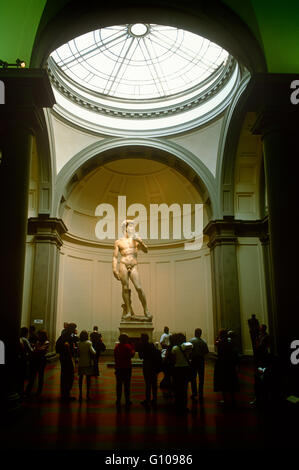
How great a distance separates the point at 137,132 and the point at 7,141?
37.4 feet

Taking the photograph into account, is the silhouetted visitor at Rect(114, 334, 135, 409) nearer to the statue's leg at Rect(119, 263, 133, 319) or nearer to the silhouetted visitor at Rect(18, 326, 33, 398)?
the silhouetted visitor at Rect(18, 326, 33, 398)

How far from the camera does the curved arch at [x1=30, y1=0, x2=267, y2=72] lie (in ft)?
25.2

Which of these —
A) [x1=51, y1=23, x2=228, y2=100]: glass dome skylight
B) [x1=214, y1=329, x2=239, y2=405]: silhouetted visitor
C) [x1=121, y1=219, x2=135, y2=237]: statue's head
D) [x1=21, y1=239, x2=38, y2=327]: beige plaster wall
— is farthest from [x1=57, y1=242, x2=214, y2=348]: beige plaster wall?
[x1=214, y1=329, x2=239, y2=405]: silhouetted visitor

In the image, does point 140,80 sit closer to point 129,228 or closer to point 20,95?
point 129,228

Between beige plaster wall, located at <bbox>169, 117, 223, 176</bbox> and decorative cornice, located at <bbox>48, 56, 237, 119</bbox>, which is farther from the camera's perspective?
beige plaster wall, located at <bbox>169, 117, 223, 176</bbox>

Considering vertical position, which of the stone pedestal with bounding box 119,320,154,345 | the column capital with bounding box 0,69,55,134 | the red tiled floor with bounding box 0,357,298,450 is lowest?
the red tiled floor with bounding box 0,357,298,450

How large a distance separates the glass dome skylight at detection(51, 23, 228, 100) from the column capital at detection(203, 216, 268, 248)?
677 centimetres

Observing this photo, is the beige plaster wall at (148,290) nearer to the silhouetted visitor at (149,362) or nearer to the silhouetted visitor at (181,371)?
the silhouetted visitor at (149,362)

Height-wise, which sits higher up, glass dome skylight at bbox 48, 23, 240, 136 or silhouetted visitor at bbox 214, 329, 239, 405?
glass dome skylight at bbox 48, 23, 240, 136

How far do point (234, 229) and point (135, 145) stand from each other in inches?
240

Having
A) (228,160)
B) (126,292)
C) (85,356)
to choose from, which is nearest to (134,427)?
(85,356)

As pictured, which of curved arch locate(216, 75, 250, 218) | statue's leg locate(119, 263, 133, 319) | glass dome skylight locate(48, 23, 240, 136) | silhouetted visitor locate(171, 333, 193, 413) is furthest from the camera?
glass dome skylight locate(48, 23, 240, 136)

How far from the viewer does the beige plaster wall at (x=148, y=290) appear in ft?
59.1

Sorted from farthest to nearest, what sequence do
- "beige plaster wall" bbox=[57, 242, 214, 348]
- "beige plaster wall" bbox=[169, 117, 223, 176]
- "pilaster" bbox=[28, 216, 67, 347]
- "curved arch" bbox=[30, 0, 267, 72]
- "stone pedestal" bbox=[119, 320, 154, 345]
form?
1. "beige plaster wall" bbox=[57, 242, 214, 348]
2. "beige plaster wall" bbox=[169, 117, 223, 176]
3. "pilaster" bbox=[28, 216, 67, 347]
4. "stone pedestal" bbox=[119, 320, 154, 345]
5. "curved arch" bbox=[30, 0, 267, 72]
